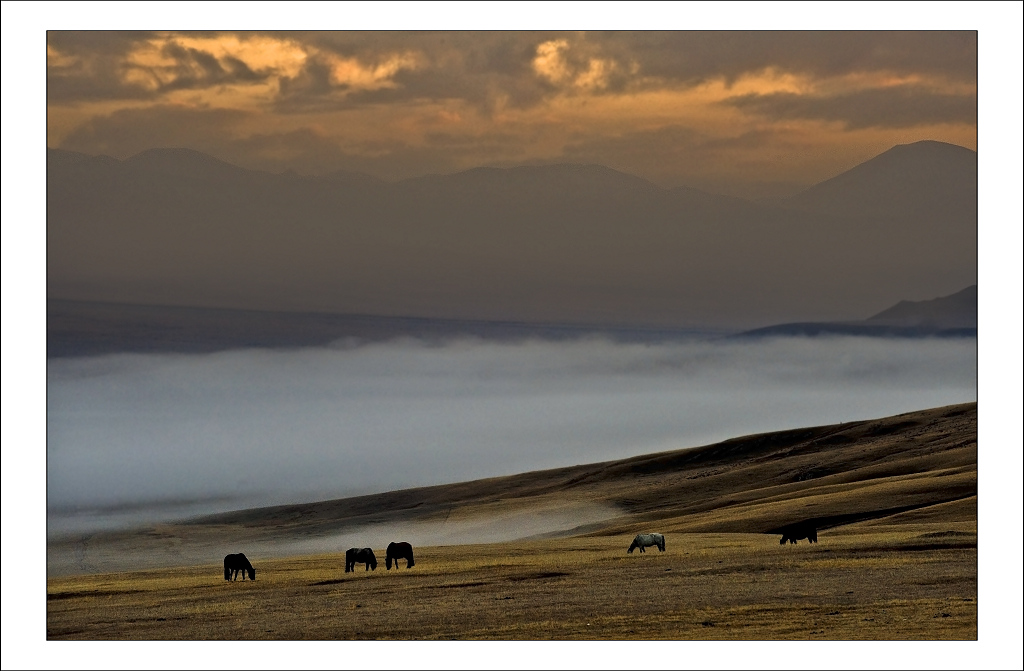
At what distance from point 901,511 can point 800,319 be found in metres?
7.43

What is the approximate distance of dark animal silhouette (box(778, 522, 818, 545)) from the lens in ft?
119

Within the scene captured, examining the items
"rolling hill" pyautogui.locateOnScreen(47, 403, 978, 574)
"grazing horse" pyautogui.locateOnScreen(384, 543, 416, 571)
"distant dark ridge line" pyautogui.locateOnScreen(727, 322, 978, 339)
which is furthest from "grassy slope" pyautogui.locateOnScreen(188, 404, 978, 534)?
"distant dark ridge line" pyautogui.locateOnScreen(727, 322, 978, 339)

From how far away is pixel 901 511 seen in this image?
125ft

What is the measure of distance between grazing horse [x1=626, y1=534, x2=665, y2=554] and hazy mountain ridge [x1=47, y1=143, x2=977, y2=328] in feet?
19.7

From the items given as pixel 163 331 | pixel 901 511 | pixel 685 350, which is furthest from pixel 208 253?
pixel 901 511

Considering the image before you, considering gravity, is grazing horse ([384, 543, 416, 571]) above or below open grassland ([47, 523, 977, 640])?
above

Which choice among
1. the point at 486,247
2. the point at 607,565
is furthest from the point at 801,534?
the point at 486,247

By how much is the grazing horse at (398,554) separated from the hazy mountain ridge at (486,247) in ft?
20.1

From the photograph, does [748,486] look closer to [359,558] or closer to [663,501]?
[663,501]

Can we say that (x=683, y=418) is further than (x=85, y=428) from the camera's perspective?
Yes

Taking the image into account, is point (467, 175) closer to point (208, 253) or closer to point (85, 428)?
point (208, 253)

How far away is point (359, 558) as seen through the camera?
35.2 meters

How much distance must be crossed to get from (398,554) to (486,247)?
8.36m

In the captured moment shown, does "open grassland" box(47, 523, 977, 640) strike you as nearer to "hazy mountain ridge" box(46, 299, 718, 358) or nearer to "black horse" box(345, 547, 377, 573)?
"black horse" box(345, 547, 377, 573)
